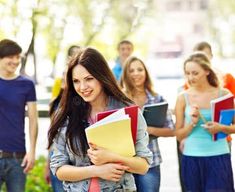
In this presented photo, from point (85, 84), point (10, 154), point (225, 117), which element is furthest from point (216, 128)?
point (85, 84)

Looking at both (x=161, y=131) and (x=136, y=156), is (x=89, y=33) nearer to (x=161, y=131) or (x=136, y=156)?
(x=161, y=131)

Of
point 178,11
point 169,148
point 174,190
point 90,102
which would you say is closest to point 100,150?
point 90,102

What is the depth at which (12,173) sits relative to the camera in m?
3.97

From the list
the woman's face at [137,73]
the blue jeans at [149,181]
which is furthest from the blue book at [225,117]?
the woman's face at [137,73]

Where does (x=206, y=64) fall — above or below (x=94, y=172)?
above

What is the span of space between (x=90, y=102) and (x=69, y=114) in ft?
0.38

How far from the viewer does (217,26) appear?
1176 inches

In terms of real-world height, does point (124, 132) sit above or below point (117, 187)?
above

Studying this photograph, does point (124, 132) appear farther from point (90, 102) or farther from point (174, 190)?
point (174, 190)

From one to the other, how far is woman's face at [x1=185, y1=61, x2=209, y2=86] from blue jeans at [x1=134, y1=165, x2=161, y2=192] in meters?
0.71

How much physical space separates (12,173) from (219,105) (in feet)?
5.08

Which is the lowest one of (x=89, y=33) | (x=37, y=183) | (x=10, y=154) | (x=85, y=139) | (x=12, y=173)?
(x=37, y=183)

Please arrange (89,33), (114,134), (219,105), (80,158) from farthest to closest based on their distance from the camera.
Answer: (89,33)
(219,105)
(80,158)
(114,134)

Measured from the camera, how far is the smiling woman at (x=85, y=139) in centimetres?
240
